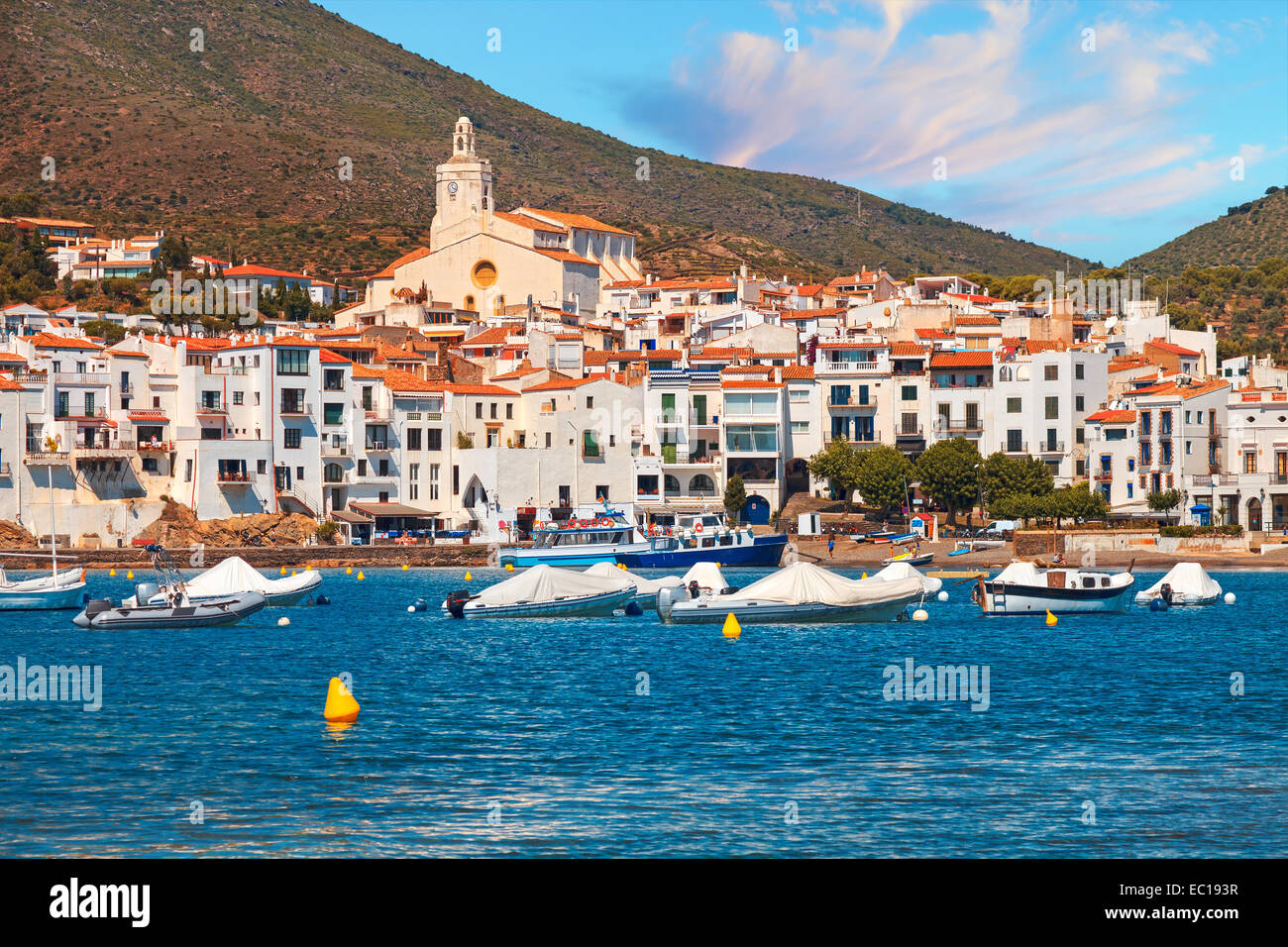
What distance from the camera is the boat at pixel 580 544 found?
8731cm

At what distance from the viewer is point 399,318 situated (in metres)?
129

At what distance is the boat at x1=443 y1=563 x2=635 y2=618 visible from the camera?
2354 inches

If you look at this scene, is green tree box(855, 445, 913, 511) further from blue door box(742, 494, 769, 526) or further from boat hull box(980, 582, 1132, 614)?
boat hull box(980, 582, 1132, 614)

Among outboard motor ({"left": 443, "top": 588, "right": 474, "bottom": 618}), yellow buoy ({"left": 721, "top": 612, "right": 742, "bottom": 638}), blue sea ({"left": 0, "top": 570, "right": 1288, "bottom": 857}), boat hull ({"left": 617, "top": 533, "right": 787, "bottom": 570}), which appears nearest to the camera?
A: blue sea ({"left": 0, "top": 570, "right": 1288, "bottom": 857})

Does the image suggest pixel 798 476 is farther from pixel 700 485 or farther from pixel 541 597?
pixel 541 597

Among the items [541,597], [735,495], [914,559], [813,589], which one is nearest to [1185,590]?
[914,559]

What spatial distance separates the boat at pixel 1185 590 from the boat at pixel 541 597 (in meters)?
22.5

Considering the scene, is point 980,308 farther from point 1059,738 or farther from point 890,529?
point 1059,738

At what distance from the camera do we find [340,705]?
1298 inches

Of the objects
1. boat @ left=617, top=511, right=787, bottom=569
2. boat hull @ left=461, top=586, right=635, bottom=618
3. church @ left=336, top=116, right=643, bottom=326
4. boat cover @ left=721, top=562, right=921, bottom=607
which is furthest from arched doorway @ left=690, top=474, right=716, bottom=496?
boat cover @ left=721, top=562, right=921, bottom=607

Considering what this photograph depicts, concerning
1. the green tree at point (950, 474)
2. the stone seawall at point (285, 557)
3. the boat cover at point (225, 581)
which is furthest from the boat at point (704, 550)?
the boat cover at point (225, 581)

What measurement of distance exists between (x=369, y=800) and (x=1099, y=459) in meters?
79.1

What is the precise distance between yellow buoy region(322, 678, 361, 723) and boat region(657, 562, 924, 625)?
2278cm
